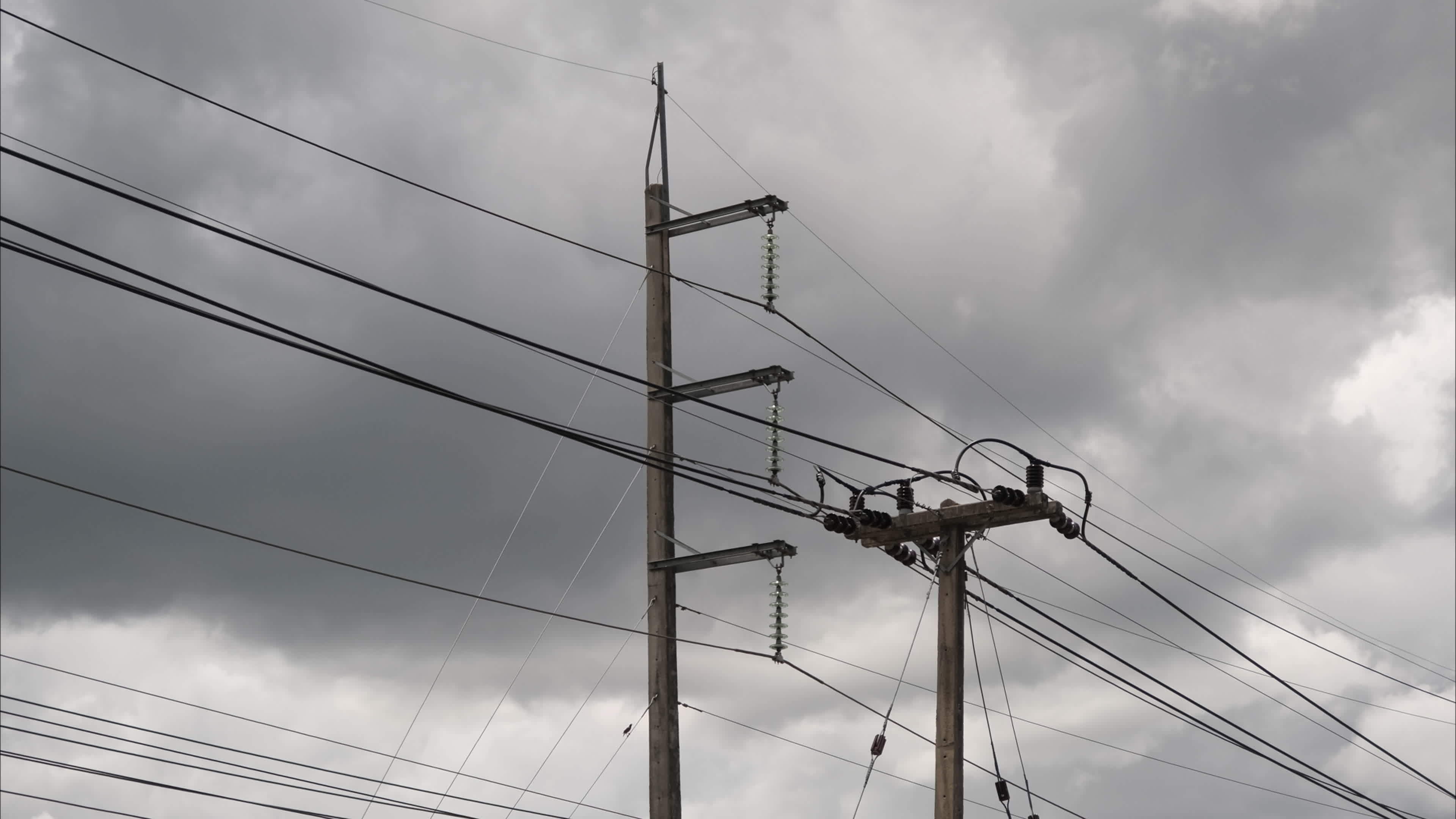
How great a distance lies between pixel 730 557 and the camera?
76.4 ft

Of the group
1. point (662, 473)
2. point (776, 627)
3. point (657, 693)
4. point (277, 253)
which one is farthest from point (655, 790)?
point (277, 253)

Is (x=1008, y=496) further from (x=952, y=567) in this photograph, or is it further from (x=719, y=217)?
(x=719, y=217)

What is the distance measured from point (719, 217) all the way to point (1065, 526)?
681cm

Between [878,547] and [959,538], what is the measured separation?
1.25 m

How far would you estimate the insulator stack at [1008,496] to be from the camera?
22.6m

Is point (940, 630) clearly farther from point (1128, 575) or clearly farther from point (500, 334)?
point (500, 334)

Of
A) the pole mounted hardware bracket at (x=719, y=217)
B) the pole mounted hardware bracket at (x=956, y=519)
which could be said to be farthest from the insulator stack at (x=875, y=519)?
the pole mounted hardware bracket at (x=719, y=217)

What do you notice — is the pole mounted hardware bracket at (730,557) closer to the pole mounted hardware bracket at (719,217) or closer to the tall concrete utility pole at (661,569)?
the tall concrete utility pole at (661,569)

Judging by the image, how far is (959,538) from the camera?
2331 cm

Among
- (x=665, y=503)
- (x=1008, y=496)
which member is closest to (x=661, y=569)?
(x=665, y=503)

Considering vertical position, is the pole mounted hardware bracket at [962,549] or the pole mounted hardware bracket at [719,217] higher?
the pole mounted hardware bracket at [719,217]

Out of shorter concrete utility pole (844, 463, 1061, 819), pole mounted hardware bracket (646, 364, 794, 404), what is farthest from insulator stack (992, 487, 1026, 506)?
pole mounted hardware bracket (646, 364, 794, 404)

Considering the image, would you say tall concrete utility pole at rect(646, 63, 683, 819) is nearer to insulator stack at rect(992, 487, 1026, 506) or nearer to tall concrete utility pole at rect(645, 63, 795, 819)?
tall concrete utility pole at rect(645, 63, 795, 819)

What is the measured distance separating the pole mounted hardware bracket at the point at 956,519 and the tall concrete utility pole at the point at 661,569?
8.93ft
